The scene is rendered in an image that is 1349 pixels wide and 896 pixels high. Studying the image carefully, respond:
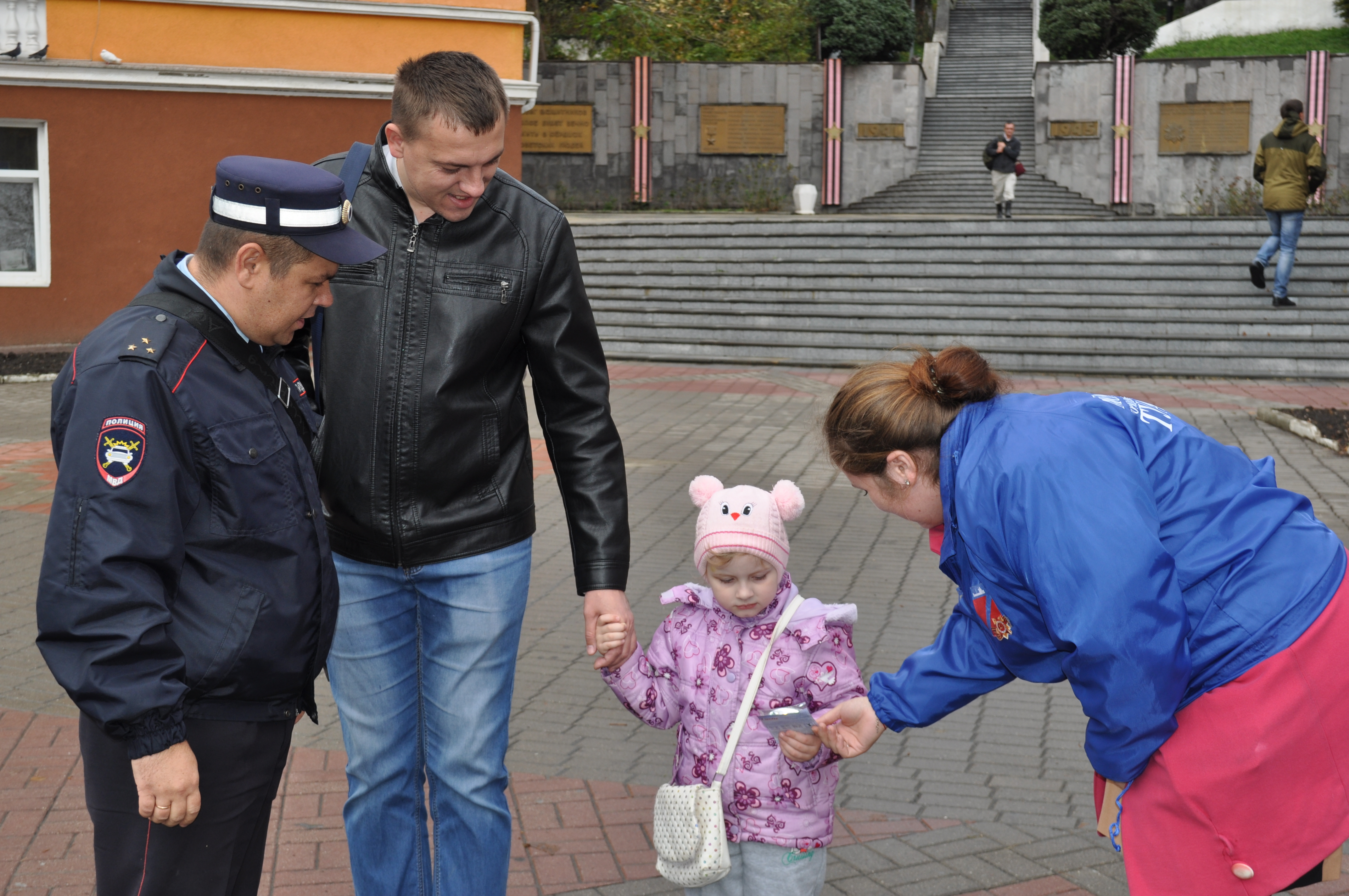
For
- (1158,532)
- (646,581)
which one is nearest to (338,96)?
(646,581)

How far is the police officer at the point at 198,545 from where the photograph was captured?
2.02 m

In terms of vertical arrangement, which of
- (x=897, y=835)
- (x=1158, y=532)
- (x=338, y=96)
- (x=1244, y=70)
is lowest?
(x=897, y=835)

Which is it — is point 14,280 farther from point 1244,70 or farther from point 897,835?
point 1244,70

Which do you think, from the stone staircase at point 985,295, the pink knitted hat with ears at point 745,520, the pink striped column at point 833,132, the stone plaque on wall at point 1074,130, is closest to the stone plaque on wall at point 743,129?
the pink striped column at point 833,132

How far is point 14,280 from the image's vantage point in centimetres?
1481

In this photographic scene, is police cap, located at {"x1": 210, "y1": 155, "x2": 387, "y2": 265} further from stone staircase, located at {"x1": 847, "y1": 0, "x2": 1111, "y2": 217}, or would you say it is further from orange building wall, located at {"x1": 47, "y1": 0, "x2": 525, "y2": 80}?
stone staircase, located at {"x1": 847, "y1": 0, "x2": 1111, "y2": 217}

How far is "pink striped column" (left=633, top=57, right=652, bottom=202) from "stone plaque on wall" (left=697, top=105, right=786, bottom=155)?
1.03 meters

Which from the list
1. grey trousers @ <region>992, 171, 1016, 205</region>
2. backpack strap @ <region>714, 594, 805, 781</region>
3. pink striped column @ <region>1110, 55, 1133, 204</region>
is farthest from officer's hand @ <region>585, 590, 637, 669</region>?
pink striped column @ <region>1110, 55, 1133, 204</region>

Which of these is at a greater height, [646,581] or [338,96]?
[338,96]

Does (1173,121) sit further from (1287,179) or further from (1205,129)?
(1287,179)

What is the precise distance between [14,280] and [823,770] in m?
14.6

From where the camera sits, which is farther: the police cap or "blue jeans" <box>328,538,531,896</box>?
"blue jeans" <box>328,538,531,896</box>

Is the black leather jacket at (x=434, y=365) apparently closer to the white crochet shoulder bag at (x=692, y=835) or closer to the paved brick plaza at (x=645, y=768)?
the white crochet shoulder bag at (x=692, y=835)

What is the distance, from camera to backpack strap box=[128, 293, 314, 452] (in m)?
2.22
